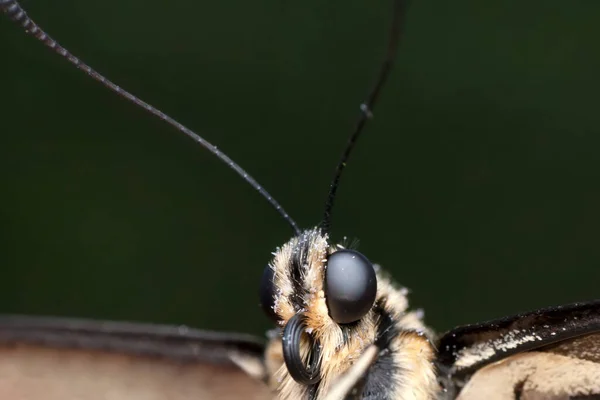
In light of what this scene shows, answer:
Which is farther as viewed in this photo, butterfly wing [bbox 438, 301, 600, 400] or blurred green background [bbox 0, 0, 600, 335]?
blurred green background [bbox 0, 0, 600, 335]

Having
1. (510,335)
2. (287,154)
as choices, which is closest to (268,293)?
(510,335)

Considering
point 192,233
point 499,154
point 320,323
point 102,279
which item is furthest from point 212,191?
point 320,323

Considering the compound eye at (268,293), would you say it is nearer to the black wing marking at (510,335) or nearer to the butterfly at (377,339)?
the butterfly at (377,339)

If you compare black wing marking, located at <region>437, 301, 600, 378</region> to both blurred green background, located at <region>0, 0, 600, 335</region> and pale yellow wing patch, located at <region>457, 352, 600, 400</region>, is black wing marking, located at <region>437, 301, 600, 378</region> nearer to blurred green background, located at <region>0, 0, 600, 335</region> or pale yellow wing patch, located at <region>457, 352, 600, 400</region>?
pale yellow wing patch, located at <region>457, 352, 600, 400</region>

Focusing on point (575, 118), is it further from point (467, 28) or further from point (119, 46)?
point (119, 46)

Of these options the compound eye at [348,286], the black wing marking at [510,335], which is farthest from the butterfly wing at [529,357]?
the compound eye at [348,286]

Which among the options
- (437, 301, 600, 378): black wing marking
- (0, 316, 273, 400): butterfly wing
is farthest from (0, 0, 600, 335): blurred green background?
(437, 301, 600, 378): black wing marking

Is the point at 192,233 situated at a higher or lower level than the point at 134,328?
higher

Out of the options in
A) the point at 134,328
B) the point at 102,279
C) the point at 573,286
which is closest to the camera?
the point at 134,328
